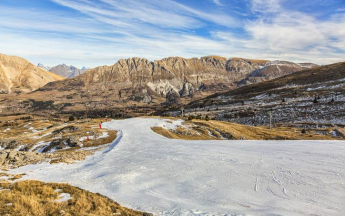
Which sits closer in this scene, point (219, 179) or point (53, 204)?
point (53, 204)

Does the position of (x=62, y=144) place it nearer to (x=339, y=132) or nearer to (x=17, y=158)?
(x=17, y=158)

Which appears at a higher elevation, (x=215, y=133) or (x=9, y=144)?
(x=215, y=133)

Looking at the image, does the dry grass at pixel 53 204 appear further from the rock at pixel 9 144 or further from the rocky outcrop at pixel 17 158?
the rock at pixel 9 144

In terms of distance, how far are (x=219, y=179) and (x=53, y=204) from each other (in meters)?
11.4

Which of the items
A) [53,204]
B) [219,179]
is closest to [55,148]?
[53,204]

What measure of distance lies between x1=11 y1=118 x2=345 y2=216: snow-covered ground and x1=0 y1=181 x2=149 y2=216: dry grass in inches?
57.8

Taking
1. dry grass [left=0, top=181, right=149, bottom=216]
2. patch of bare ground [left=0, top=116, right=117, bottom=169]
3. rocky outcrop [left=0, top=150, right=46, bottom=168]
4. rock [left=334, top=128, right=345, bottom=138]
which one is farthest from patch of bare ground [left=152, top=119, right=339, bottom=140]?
dry grass [left=0, top=181, right=149, bottom=216]

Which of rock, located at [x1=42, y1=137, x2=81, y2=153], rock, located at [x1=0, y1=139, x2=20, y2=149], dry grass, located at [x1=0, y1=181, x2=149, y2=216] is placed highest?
dry grass, located at [x1=0, y1=181, x2=149, y2=216]

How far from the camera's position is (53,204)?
12.8 metres

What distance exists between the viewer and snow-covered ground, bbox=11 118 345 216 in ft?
43.0

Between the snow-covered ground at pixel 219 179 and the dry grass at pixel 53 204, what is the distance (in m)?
1.47

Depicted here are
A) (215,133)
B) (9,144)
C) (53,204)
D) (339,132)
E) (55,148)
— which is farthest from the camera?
(339,132)

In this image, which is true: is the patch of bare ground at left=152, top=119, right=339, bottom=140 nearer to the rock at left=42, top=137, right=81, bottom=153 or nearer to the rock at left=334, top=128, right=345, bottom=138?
the rock at left=334, top=128, right=345, bottom=138

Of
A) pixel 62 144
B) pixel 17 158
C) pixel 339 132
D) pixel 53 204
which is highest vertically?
pixel 53 204
